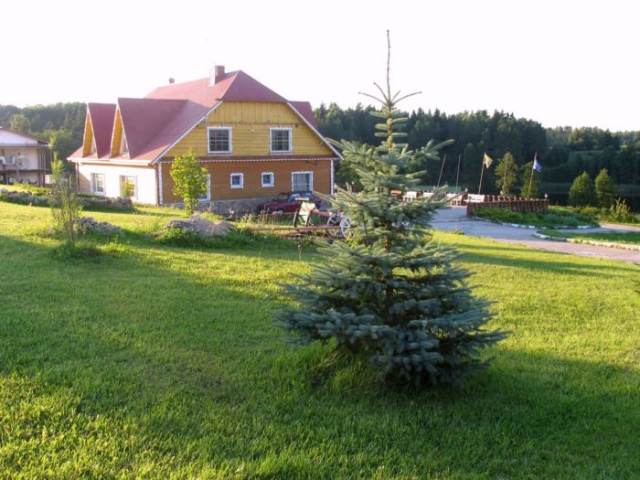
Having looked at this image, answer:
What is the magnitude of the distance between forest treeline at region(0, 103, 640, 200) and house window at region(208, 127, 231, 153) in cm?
3821

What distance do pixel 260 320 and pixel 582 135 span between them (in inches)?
4431

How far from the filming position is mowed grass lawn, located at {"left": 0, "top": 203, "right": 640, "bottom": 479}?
3859 mm

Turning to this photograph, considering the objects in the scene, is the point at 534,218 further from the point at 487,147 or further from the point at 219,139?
the point at 487,147

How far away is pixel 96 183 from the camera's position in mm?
33219

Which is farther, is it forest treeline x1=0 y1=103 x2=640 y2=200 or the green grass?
forest treeline x1=0 y1=103 x2=640 y2=200

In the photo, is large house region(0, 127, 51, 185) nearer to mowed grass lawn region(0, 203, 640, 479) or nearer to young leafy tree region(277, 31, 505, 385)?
mowed grass lawn region(0, 203, 640, 479)

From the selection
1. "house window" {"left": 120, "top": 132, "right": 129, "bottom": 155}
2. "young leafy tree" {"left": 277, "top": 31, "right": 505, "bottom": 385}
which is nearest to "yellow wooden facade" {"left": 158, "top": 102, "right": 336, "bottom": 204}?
"house window" {"left": 120, "top": 132, "right": 129, "bottom": 155}

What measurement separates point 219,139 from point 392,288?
1025 inches

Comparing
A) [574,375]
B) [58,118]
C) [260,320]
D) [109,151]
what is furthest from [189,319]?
A: [58,118]

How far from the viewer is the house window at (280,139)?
31.8m

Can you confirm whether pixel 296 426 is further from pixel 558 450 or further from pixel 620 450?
pixel 620 450

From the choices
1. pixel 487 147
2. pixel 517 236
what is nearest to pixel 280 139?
pixel 517 236

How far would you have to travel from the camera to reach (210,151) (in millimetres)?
29594

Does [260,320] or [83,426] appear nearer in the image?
[83,426]
